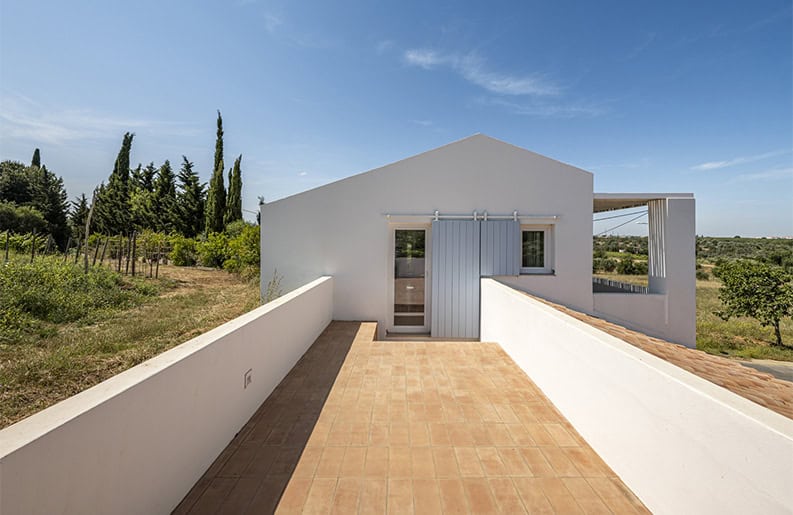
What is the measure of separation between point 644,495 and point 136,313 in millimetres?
9116

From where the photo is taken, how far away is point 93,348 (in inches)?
203

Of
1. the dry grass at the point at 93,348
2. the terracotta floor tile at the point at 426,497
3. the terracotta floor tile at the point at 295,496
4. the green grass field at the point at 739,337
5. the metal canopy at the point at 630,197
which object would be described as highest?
the metal canopy at the point at 630,197

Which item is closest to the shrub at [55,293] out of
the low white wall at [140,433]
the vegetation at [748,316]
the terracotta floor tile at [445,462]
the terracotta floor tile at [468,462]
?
the low white wall at [140,433]

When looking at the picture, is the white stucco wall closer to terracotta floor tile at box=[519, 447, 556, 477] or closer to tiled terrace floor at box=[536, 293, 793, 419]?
tiled terrace floor at box=[536, 293, 793, 419]

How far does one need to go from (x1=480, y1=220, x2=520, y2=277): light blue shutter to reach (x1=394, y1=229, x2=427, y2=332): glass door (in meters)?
1.32

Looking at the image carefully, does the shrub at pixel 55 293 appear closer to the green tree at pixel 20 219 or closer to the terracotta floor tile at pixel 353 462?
the terracotta floor tile at pixel 353 462

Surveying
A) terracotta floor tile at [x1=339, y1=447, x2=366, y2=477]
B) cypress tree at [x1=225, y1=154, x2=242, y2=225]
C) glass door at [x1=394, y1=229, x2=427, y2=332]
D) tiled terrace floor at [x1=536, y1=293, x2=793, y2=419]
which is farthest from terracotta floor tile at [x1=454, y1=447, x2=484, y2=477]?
cypress tree at [x1=225, y1=154, x2=242, y2=225]

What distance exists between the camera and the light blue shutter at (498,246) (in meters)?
7.88

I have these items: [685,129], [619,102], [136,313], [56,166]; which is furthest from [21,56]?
[56,166]

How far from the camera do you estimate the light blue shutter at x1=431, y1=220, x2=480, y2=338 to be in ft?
25.5

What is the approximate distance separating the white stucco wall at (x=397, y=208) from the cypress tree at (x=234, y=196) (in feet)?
69.4

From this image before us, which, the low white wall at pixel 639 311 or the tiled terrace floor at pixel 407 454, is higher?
the low white wall at pixel 639 311

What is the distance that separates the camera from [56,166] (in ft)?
97.2

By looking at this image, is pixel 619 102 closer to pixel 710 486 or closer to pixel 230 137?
pixel 710 486
